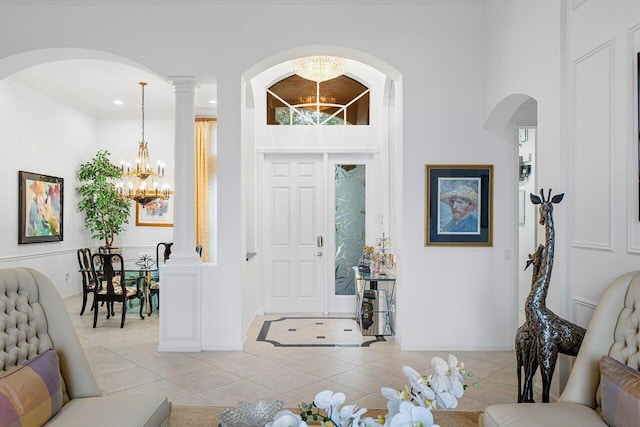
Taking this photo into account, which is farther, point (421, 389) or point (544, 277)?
point (544, 277)

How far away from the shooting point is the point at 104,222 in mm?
7676

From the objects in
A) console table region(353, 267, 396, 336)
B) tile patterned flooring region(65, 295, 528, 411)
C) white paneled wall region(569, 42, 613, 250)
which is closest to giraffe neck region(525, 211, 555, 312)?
white paneled wall region(569, 42, 613, 250)

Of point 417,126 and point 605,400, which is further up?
point 417,126

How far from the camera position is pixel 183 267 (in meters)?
4.43

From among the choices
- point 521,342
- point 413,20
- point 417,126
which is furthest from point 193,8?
point 521,342

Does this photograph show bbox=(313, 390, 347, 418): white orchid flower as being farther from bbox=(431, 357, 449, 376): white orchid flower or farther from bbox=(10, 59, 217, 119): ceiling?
bbox=(10, 59, 217, 119): ceiling

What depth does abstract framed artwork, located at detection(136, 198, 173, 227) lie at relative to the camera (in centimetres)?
814

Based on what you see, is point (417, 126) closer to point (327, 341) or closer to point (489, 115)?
point (489, 115)

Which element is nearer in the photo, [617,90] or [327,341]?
[617,90]

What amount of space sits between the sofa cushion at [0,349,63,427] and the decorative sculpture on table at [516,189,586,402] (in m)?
2.60

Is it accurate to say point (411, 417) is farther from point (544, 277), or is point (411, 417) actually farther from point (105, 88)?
point (105, 88)

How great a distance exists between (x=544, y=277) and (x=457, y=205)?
1788mm

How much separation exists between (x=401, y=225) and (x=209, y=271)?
1956 mm

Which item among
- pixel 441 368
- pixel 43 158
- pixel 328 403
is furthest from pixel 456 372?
pixel 43 158
